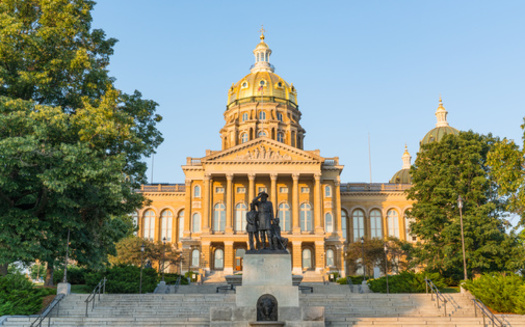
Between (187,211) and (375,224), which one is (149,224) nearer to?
(187,211)

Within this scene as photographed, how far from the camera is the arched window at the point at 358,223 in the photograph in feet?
227

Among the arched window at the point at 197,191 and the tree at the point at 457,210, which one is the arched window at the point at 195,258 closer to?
the arched window at the point at 197,191

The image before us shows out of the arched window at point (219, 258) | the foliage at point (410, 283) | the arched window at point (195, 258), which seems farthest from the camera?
the arched window at point (195, 258)

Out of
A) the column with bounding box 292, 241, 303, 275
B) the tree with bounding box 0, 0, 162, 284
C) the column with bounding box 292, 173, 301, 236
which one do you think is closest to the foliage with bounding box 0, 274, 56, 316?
the tree with bounding box 0, 0, 162, 284

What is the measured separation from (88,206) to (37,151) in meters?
4.73

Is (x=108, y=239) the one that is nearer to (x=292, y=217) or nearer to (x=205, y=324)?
(x=205, y=324)

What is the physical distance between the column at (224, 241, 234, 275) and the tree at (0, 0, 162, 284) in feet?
93.0

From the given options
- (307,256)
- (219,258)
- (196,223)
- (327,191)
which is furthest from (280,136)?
(219,258)

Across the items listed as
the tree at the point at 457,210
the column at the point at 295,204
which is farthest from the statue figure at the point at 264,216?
the column at the point at 295,204

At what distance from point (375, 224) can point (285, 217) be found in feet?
48.8

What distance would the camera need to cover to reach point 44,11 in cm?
2459

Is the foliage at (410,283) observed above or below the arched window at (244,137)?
below

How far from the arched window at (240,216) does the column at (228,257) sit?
321 centimetres

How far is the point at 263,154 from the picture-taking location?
60281 millimetres
